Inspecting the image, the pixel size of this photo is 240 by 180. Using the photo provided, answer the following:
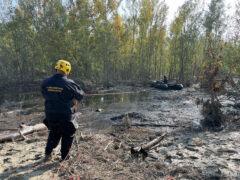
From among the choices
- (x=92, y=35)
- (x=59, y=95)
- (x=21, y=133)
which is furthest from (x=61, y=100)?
(x=92, y=35)

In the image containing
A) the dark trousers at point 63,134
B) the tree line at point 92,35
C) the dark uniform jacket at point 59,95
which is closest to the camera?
the dark uniform jacket at point 59,95

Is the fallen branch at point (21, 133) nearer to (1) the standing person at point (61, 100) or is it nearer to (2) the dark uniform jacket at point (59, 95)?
(1) the standing person at point (61, 100)

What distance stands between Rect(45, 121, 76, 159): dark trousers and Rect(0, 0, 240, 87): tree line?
67.6 ft

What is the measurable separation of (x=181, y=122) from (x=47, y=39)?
74.2 ft

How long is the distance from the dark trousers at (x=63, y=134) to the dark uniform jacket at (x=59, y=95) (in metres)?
0.14

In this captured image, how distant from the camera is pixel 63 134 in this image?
3986mm

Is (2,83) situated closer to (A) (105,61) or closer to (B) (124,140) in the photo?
(A) (105,61)

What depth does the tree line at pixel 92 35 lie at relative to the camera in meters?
24.1

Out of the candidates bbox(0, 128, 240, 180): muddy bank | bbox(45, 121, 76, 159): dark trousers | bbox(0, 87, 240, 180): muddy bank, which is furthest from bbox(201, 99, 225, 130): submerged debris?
bbox(45, 121, 76, 159): dark trousers

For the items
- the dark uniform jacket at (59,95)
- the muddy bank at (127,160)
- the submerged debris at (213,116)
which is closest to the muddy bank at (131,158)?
the muddy bank at (127,160)

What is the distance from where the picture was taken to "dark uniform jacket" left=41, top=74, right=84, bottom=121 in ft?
12.1

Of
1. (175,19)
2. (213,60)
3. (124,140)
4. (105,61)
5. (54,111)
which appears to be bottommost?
(124,140)

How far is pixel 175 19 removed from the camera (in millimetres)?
26656

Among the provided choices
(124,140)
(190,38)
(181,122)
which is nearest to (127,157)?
(124,140)
